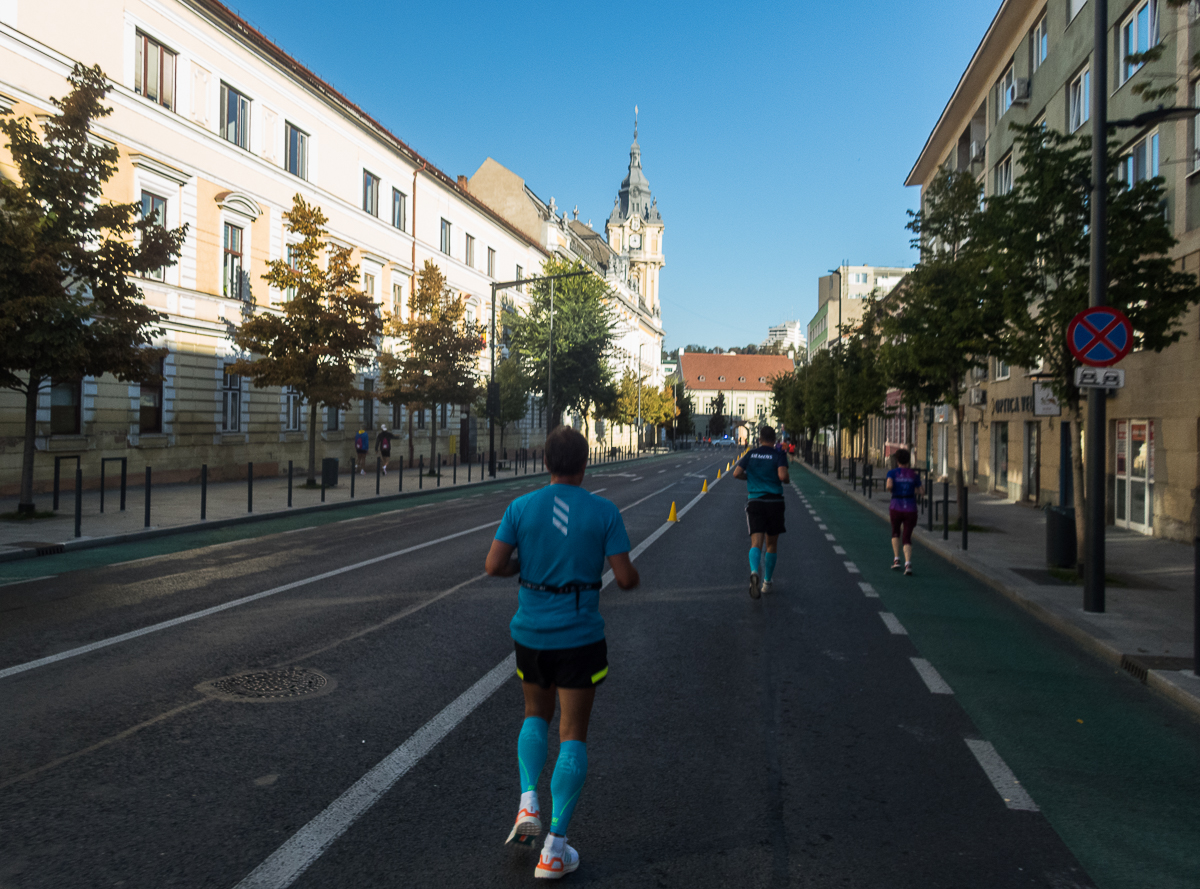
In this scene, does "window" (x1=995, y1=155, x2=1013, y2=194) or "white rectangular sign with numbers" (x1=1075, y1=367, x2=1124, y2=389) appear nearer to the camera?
"white rectangular sign with numbers" (x1=1075, y1=367, x2=1124, y2=389)

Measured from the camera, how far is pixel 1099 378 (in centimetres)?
918

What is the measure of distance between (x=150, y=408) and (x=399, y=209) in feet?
61.6

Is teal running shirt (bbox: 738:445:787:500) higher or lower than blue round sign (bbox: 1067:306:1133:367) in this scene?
lower

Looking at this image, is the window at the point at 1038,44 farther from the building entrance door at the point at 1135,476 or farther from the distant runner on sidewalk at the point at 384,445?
the distant runner on sidewalk at the point at 384,445

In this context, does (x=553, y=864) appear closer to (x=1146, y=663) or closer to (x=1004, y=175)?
(x=1146, y=663)

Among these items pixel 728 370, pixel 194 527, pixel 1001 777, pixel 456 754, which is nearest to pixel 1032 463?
pixel 194 527

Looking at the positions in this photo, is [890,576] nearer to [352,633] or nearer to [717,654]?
[717,654]

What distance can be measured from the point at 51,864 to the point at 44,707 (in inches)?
89.8

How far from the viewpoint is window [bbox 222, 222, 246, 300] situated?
27984mm

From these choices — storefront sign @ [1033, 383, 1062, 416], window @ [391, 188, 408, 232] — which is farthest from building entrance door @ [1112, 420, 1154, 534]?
window @ [391, 188, 408, 232]

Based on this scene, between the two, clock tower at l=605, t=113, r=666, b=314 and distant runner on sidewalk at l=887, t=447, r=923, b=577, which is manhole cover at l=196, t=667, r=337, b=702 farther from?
clock tower at l=605, t=113, r=666, b=314

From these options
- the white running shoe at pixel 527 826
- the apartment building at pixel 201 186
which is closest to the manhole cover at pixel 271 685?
the white running shoe at pixel 527 826

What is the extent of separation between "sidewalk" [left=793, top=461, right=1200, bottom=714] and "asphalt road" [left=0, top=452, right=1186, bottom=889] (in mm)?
806

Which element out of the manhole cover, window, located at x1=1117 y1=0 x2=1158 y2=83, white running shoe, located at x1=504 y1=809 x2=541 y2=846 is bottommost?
the manhole cover
